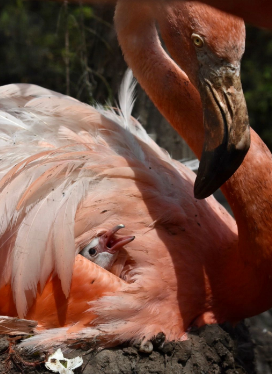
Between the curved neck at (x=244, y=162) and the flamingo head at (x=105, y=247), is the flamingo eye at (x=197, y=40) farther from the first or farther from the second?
the flamingo head at (x=105, y=247)

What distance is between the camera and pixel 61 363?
6.35ft

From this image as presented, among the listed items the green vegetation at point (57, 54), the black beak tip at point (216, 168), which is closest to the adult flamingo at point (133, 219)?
the black beak tip at point (216, 168)

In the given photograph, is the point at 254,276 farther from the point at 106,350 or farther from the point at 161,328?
the point at 106,350

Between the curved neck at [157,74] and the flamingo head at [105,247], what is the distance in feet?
2.10

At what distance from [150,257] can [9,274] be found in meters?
0.63

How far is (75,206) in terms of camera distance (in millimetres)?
2074

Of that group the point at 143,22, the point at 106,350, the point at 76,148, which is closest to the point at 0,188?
the point at 76,148

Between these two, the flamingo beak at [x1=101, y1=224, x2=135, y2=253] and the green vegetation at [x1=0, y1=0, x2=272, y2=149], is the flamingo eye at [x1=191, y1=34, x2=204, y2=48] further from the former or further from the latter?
the green vegetation at [x1=0, y1=0, x2=272, y2=149]

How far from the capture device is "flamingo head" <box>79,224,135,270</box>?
206 cm

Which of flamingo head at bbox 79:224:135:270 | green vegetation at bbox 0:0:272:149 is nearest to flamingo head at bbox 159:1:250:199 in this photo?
flamingo head at bbox 79:224:135:270

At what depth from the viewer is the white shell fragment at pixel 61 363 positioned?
1.91m

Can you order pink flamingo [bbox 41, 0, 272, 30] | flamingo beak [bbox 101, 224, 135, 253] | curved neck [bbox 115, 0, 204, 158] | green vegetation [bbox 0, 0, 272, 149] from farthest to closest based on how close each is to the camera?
green vegetation [bbox 0, 0, 272, 149] → curved neck [bbox 115, 0, 204, 158] → flamingo beak [bbox 101, 224, 135, 253] → pink flamingo [bbox 41, 0, 272, 30]

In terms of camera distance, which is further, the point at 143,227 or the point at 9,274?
the point at 143,227

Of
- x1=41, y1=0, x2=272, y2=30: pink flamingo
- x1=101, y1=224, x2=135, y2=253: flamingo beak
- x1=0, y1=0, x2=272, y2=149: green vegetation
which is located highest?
x1=41, y1=0, x2=272, y2=30: pink flamingo
